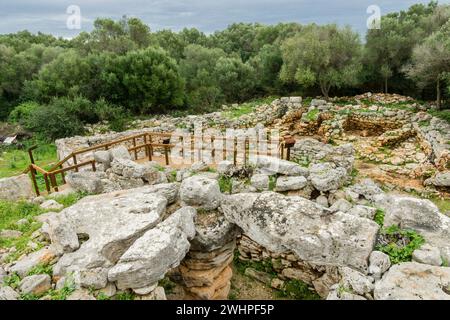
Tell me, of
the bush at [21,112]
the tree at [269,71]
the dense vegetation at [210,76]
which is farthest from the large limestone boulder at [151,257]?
the tree at [269,71]

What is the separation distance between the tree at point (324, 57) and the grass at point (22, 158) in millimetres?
17129

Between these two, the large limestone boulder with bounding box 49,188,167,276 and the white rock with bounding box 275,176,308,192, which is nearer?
the large limestone boulder with bounding box 49,188,167,276

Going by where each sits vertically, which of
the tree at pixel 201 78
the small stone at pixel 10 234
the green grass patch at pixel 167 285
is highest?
the tree at pixel 201 78

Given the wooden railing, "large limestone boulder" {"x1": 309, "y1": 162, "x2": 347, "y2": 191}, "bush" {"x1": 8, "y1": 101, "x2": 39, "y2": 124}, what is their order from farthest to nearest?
"bush" {"x1": 8, "y1": 101, "x2": 39, "y2": 124} → the wooden railing → "large limestone boulder" {"x1": 309, "y1": 162, "x2": 347, "y2": 191}

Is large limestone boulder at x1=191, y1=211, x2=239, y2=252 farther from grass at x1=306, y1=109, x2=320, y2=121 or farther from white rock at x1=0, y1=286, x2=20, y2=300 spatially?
grass at x1=306, y1=109, x2=320, y2=121

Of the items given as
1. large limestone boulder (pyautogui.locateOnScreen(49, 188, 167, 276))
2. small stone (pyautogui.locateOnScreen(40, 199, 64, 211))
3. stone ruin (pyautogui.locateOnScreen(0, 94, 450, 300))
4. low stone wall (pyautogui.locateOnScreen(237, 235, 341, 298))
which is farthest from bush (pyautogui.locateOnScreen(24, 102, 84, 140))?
low stone wall (pyautogui.locateOnScreen(237, 235, 341, 298))

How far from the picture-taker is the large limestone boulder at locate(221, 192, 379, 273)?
16.8 ft

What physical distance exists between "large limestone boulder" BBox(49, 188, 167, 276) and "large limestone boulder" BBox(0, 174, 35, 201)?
347cm

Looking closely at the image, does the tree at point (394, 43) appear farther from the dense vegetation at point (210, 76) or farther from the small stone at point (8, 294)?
the small stone at point (8, 294)

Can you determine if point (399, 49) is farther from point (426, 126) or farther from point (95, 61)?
point (95, 61)

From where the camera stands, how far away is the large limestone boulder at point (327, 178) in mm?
7941

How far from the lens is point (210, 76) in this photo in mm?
27125

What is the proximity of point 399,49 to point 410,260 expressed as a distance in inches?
919

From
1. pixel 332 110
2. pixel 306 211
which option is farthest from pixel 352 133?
pixel 306 211
